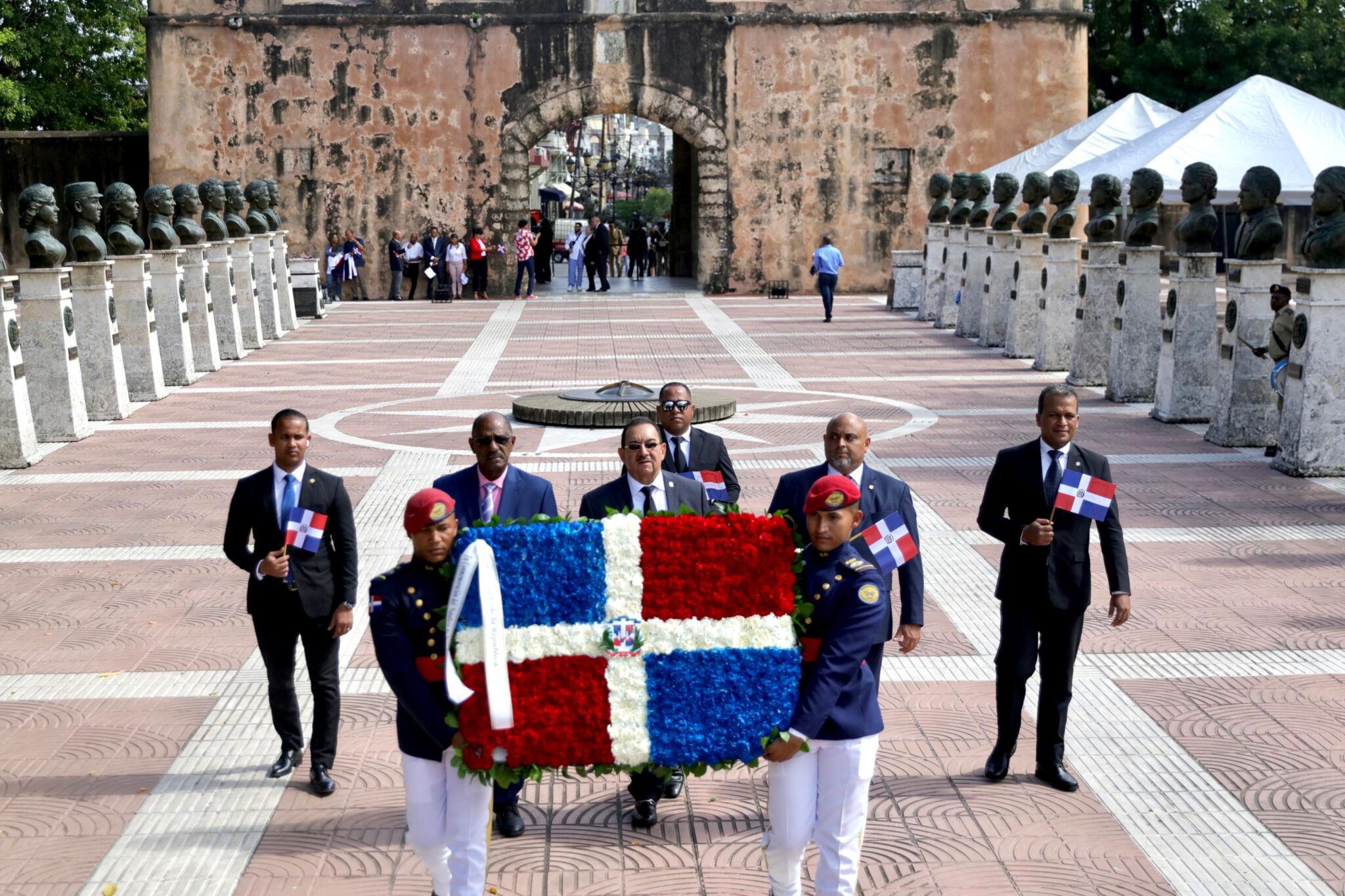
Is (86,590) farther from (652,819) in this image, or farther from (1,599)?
(652,819)

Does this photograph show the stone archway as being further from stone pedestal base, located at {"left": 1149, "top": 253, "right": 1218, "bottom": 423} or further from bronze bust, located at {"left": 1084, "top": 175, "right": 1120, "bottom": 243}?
stone pedestal base, located at {"left": 1149, "top": 253, "right": 1218, "bottom": 423}

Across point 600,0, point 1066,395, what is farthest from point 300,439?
point 600,0

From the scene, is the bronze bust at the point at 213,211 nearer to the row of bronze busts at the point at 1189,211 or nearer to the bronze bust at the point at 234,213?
the bronze bust at the point at 234,213

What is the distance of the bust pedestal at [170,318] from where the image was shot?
63.3 feet

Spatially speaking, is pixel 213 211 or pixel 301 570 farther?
pixel 213 211

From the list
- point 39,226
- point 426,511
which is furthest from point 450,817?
point 39,226

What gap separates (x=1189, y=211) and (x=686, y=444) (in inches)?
418

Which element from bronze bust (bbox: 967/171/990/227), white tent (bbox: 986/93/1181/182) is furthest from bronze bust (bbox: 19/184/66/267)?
white tent (bbox: 986/93/1181/182)

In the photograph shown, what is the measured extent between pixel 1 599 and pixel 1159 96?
3590 cm

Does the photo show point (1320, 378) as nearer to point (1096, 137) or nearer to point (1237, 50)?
point (1096, 137)

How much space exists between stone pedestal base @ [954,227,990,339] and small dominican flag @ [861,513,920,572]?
18.2m

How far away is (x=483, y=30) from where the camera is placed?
32750mm

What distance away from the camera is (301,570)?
6426 millimetres

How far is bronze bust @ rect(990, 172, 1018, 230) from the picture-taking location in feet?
72.3
